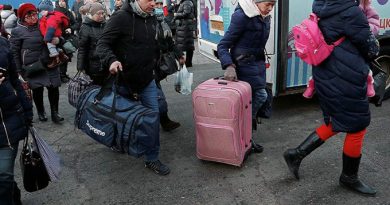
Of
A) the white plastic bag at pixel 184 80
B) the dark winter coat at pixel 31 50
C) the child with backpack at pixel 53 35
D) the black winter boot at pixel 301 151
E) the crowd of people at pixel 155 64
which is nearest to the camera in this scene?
the crowd of people at pixel 155 64

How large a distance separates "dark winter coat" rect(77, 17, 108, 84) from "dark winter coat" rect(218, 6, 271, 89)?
4.92ft

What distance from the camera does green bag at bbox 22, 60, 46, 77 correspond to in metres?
5.05

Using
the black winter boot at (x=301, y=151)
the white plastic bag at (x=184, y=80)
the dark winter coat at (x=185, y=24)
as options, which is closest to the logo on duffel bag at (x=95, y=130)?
the white plastic bag at (x=184, y=80)

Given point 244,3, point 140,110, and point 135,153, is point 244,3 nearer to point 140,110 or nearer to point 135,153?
point 140,110

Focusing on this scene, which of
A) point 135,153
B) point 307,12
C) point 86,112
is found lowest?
point 135,153

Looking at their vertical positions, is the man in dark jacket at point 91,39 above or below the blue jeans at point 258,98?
above

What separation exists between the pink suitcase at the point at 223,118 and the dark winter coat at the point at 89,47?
4.66ft

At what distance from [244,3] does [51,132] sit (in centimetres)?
304

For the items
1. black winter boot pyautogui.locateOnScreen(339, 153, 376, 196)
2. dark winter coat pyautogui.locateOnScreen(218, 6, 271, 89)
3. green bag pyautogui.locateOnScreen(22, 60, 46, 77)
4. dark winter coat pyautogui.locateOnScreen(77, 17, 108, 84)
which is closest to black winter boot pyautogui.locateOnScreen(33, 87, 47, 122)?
green bag pyautogui.locateOnScreen(22, 60, 46, 77)

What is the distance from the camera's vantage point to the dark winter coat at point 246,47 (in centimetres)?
359

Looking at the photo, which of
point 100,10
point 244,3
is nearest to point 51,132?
point 100,10

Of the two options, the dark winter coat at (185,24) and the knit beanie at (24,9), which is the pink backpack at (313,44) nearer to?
the knit beanie at (24,9)

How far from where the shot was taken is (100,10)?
4457 mm

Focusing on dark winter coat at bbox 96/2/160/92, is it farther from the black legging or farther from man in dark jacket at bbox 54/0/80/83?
man in dark jacket at bbox 54/0/80/83
